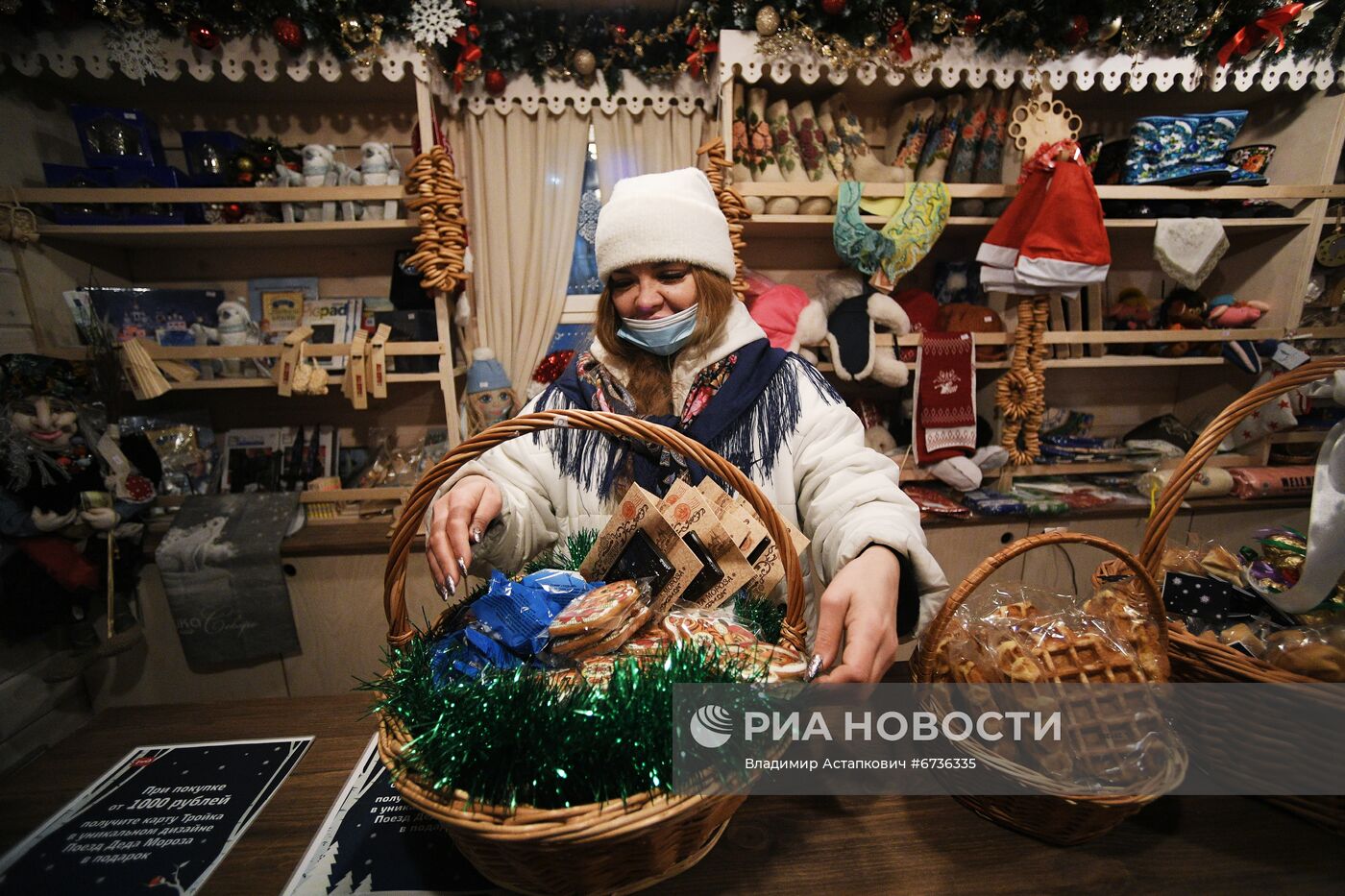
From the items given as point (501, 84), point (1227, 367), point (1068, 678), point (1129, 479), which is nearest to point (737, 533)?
point (1068, 678)

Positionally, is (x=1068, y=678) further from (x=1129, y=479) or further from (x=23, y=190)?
(x=23, y=190)

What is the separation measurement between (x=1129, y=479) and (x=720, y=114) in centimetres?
209

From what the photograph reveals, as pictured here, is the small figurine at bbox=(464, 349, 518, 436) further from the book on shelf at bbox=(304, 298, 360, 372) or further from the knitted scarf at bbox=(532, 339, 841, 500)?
the knitted scarf at bbox=(532, 339, 841, 500)

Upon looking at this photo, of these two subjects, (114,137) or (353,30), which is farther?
(114,137)

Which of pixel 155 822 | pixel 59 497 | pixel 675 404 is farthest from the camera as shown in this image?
pixel 59 497

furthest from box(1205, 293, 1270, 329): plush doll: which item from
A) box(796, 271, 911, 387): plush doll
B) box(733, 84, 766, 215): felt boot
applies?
box(733, 84, 766, 215): felt boot

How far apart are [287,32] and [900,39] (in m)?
1.77

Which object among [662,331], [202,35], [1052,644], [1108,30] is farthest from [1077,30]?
[202,35]

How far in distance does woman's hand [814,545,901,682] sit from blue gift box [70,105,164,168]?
2.33 m

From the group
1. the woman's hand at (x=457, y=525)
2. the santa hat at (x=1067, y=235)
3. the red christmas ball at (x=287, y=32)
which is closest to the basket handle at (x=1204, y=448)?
the woman's hand at (x=457, y=525)

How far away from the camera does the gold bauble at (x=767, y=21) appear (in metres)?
1.62

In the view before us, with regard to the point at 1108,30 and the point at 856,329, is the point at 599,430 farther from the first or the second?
the point at 1108,30

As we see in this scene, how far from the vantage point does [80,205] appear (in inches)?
65.6

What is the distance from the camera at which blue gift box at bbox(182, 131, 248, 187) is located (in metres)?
1.72
